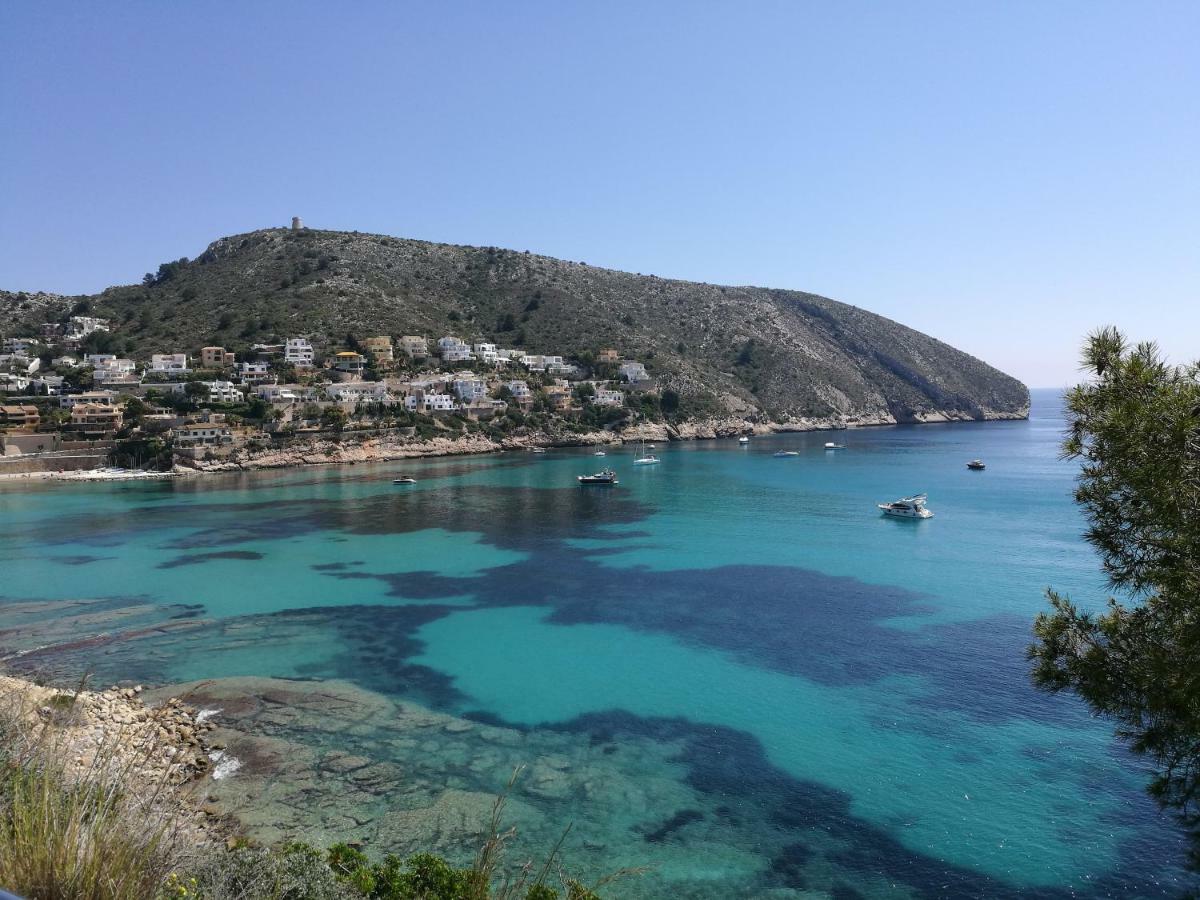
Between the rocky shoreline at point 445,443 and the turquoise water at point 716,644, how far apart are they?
15.7 metres

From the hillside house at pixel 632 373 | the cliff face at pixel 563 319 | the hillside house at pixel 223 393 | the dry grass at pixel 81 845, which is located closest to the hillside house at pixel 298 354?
the cliff face at pixel 563 319

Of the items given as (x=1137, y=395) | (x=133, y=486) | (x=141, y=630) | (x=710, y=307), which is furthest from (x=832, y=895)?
(x=710, y=307)

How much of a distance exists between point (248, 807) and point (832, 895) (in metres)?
9.09

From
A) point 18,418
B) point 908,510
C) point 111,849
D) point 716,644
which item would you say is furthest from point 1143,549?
point 18,418

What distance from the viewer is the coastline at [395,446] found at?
5838cm

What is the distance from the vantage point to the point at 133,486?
53.0 m

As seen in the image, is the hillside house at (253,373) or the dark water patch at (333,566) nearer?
the dark water patch at (333,566)

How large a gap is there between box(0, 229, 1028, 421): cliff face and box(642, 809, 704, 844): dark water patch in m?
84.5

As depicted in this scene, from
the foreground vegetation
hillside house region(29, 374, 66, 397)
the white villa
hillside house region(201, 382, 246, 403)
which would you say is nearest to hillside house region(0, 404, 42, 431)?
hillside house region(29, 374, 66, 397)

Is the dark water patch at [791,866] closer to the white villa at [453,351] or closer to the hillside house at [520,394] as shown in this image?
the hillside house at [520,394]

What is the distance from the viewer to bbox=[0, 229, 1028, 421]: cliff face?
91.8 meters

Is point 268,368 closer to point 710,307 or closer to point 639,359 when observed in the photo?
point 639,359

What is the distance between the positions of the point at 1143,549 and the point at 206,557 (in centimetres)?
3290

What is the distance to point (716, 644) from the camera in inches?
775
